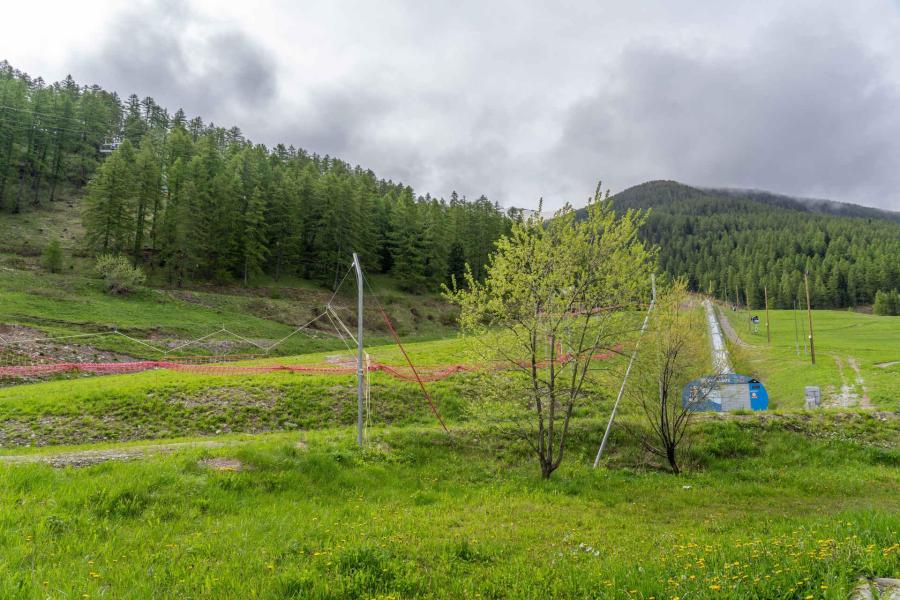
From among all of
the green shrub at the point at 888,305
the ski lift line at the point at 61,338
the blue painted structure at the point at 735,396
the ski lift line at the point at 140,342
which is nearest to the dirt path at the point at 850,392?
the blue painted structure at the point at 735,396

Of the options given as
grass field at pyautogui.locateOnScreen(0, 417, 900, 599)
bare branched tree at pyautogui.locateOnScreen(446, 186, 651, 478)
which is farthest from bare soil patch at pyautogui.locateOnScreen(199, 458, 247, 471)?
bare branched tree at pyautogui.locateOnScreen(446, 186, 651, 478)

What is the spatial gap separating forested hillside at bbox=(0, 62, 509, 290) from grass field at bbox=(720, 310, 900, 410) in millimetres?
48078

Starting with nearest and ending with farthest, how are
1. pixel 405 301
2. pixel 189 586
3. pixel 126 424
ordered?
pixel 189 586 < pixel 126 424 < pixel 405 301

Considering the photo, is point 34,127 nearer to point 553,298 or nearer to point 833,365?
point 553,298

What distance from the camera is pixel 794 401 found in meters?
33.6

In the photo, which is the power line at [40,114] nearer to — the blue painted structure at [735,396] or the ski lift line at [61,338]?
the ski lift line at [61,338]

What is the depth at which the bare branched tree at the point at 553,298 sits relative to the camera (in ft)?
44.1

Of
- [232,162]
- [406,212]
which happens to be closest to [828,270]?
[406,212]

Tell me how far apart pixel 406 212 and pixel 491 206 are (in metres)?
24.9

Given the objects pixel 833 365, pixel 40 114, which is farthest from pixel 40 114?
pixel 833 365

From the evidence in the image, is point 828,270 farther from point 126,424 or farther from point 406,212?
point 126,424

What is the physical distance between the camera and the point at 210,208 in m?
62.7

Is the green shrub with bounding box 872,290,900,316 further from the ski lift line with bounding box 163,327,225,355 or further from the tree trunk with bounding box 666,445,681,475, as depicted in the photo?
the ski lift line with bounding box 163,327,225,355

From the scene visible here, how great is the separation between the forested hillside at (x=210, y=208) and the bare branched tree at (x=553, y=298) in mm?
55356
